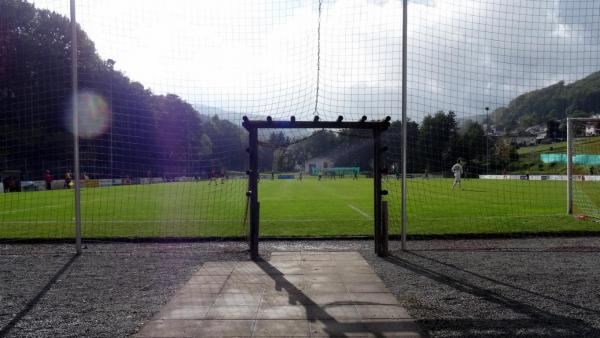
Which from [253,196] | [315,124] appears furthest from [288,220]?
[315,124]

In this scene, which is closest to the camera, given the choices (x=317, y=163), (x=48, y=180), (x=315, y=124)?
(x=315, y=124)

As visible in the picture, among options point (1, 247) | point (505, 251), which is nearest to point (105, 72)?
point (1, 247)

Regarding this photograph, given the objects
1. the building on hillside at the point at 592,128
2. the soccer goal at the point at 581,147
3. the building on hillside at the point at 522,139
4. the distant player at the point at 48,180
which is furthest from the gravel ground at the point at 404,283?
the distant player at the point at 48,180

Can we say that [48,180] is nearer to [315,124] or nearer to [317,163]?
[317,163]

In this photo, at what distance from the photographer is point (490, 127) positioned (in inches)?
510

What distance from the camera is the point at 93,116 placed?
59.1 ft

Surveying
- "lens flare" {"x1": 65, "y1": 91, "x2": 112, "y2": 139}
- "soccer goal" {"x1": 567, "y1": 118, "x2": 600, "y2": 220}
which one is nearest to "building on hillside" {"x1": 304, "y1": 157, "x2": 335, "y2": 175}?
"lens flare" {"x1": 65, "y1": 91, "x2": 112, "y2": 139}

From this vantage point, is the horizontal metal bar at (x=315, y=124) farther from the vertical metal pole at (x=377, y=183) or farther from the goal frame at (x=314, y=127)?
the vertical metal pole at (x=377, y=183)

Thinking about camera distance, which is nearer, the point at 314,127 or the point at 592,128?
the point at 314,127

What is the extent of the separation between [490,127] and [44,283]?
11.4 metres

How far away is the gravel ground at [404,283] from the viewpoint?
4.88m

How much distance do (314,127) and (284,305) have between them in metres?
4.06

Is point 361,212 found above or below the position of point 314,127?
below

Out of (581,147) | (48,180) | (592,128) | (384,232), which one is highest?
(592,128)
